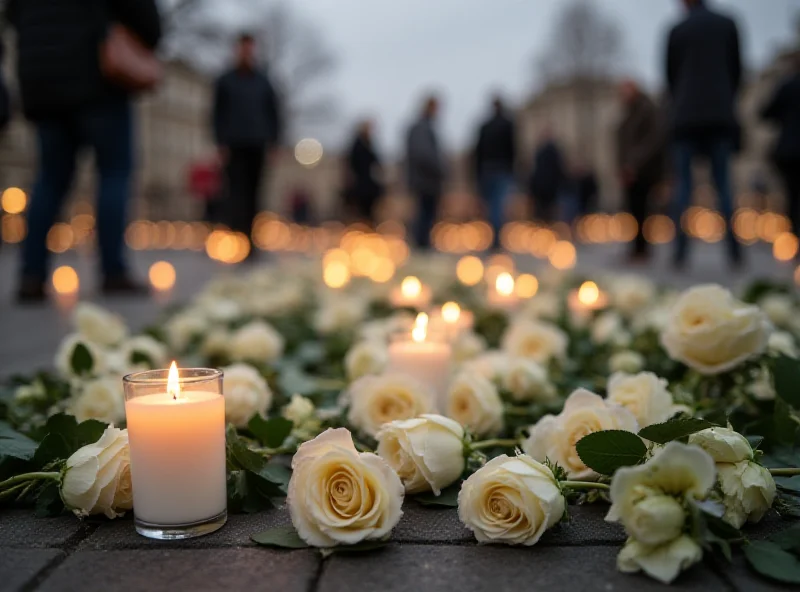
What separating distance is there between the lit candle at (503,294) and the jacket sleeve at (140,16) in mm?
2924

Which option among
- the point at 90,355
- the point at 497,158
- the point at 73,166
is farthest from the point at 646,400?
the point at 497,158

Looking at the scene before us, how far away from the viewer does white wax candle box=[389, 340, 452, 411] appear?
6.94ft

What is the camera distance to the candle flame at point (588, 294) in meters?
3.80

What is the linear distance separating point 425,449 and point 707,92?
678cm

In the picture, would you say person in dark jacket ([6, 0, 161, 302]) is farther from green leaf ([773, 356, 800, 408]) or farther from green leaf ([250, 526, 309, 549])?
green leaf ([773, 356, 800, 408])

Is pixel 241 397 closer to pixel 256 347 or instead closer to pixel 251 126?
pixel 256 347

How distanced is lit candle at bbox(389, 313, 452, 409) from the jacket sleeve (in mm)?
4080

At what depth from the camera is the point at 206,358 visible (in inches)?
132

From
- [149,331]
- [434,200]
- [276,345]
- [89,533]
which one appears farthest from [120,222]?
[434,200]

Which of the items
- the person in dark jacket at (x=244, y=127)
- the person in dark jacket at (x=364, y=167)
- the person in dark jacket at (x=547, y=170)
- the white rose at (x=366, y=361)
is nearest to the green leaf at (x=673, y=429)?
the white rose at (x=366, y=361)

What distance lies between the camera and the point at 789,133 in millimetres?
8273

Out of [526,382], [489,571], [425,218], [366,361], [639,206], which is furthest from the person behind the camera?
[425,218]

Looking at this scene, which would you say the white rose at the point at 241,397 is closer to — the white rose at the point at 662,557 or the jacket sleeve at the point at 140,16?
the white rose at the point at 662,557

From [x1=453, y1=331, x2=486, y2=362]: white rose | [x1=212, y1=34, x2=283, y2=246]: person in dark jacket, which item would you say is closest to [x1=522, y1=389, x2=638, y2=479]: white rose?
[x1=453, y1=331, x2=486, y2=362]: white rose
